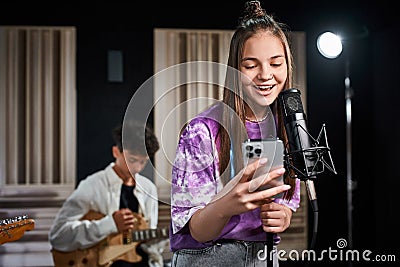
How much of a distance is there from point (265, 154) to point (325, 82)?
8.89 feet

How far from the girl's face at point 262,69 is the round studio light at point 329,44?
194 cm

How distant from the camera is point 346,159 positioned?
12.7 ft

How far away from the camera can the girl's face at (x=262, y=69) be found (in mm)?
1378

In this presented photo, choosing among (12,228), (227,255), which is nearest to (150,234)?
(12,228)

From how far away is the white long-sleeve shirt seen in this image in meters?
3.45

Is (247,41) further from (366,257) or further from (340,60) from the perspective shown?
(366,257)

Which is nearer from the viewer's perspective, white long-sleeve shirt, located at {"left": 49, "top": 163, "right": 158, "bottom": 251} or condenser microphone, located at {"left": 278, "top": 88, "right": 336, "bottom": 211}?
condenser microphone, located at {"left": 278, "top": 88, "right": 336, "bottom": 211}

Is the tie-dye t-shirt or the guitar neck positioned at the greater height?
the tie-dye t-shirt

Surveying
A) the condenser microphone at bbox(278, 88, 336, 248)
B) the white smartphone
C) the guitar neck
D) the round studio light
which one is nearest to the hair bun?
the condenser microphone at bbox(278, 88, 336, 248)

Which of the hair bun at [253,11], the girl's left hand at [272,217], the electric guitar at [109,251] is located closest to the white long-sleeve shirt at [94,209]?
the electric guitar at [109,251]

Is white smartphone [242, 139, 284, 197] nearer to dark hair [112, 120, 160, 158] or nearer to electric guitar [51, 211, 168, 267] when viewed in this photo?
dark hair [112, 120, 160, 158]

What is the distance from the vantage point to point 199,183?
1.29m

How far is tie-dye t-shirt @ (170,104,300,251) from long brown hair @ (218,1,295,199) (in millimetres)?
19

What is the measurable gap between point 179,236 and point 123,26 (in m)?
2.55
